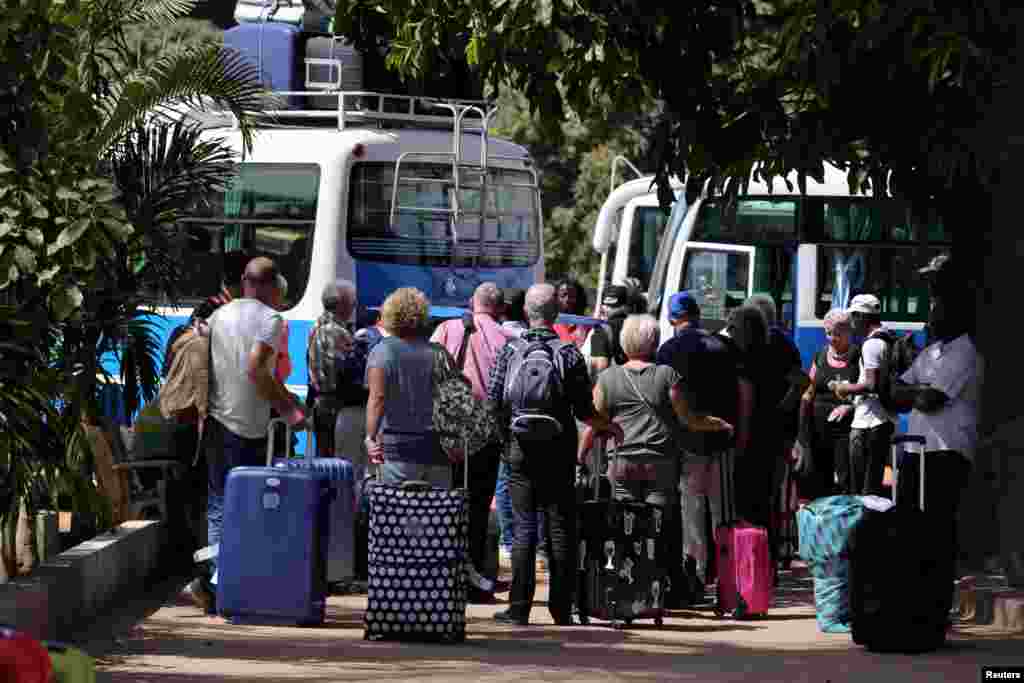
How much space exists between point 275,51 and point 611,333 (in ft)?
23.0

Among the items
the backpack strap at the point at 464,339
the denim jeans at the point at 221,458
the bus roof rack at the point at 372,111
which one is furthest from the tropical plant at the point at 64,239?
the bus roof rack at the point at 372,111

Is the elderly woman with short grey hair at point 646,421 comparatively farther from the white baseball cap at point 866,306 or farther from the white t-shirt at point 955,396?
the white baseball cap at point 866,306

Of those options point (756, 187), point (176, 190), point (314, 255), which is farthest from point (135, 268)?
point (756, 187)

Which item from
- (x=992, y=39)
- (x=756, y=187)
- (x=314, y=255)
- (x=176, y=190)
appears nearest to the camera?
(x=992, y=39)

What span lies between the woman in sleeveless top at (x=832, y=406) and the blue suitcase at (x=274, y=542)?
5538 millimetres

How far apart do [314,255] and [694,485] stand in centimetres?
911

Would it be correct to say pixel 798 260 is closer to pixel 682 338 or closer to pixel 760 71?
pixel 760 71

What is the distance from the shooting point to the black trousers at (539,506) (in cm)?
1169

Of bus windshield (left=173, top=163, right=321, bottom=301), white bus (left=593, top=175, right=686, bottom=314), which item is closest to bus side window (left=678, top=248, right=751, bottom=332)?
white bus (left=593, top=175, right=686, bottom=314)

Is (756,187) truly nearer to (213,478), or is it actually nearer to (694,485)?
(694,485)

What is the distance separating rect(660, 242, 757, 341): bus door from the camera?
24000 mm

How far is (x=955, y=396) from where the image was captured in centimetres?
1246

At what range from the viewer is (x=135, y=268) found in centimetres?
1303

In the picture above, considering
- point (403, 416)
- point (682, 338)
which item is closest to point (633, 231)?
point (682, 338)
